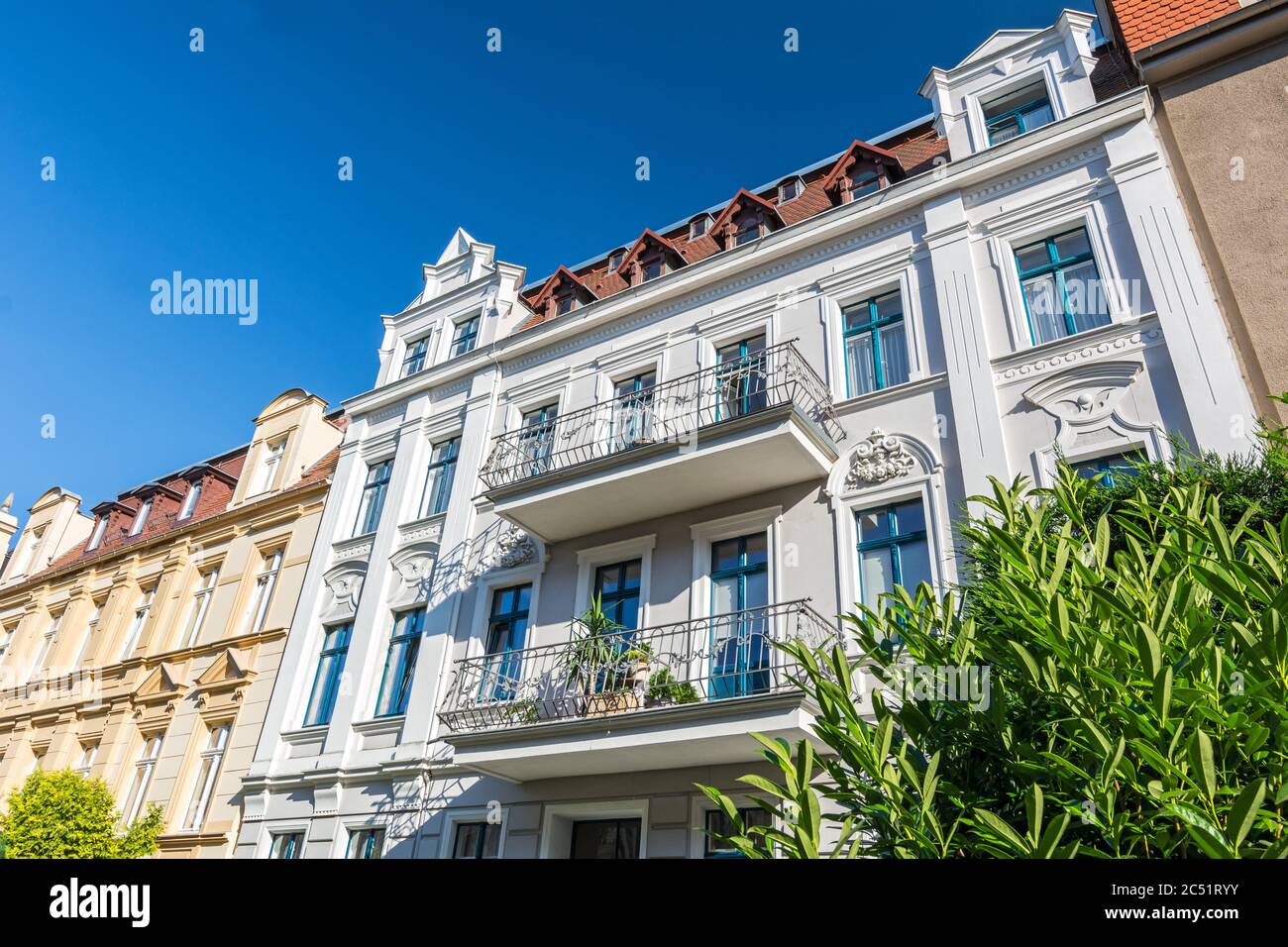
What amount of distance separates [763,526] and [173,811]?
12.1 m

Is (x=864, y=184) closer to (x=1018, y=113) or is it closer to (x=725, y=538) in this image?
(x=1018, y=113)

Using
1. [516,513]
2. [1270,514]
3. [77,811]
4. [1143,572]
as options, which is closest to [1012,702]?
[1143,572]

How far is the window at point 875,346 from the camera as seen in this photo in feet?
37.5

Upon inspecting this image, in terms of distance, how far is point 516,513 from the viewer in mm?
12406

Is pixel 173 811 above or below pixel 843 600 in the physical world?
below

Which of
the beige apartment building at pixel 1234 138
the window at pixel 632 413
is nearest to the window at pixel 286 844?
the window at pixel 632 413

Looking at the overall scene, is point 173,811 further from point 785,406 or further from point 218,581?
point 785,406

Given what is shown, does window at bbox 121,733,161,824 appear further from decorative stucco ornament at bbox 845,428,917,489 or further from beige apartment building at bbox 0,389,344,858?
decorative stucco ornament at bbox 845,428,917,489

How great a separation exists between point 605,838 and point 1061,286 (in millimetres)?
9054

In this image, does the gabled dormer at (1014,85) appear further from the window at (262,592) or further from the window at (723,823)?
the window at (262,592)

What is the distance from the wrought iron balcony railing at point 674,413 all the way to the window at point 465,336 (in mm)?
3325

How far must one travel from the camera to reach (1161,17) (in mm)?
11742

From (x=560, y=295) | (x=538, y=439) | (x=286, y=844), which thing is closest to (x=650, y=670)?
(x=538, y=439)
